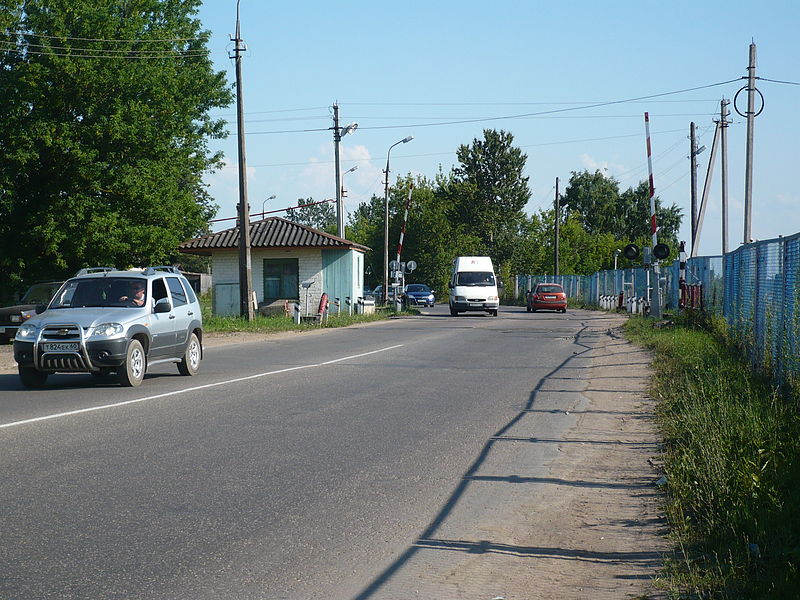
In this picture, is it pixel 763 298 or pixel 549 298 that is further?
pixel 549 298

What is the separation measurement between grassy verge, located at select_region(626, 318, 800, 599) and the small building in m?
32.7

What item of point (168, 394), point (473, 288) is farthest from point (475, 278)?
point (168, 394)

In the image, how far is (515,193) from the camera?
103 metres

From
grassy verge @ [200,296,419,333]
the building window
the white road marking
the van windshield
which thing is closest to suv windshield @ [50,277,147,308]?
the white road marking

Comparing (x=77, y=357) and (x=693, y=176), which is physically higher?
(x=693, y=176)

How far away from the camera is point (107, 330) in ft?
46.0

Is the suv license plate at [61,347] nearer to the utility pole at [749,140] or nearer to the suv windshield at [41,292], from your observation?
the suv windshield at [41,292]

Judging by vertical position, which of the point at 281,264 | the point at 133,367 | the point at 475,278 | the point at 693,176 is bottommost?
the point at 133,367

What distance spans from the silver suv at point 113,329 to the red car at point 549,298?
36376 mm

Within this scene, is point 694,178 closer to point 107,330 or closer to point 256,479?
point 107,330

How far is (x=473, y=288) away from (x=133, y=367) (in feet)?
104

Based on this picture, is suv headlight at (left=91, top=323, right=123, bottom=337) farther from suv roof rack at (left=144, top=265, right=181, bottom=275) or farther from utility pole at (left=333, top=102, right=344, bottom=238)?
utility pole at (left=333, top=102, right=344, bottom=238)

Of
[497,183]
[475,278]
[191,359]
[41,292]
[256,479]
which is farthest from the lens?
[497,183]

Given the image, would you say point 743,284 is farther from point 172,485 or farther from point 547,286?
point 547,286
